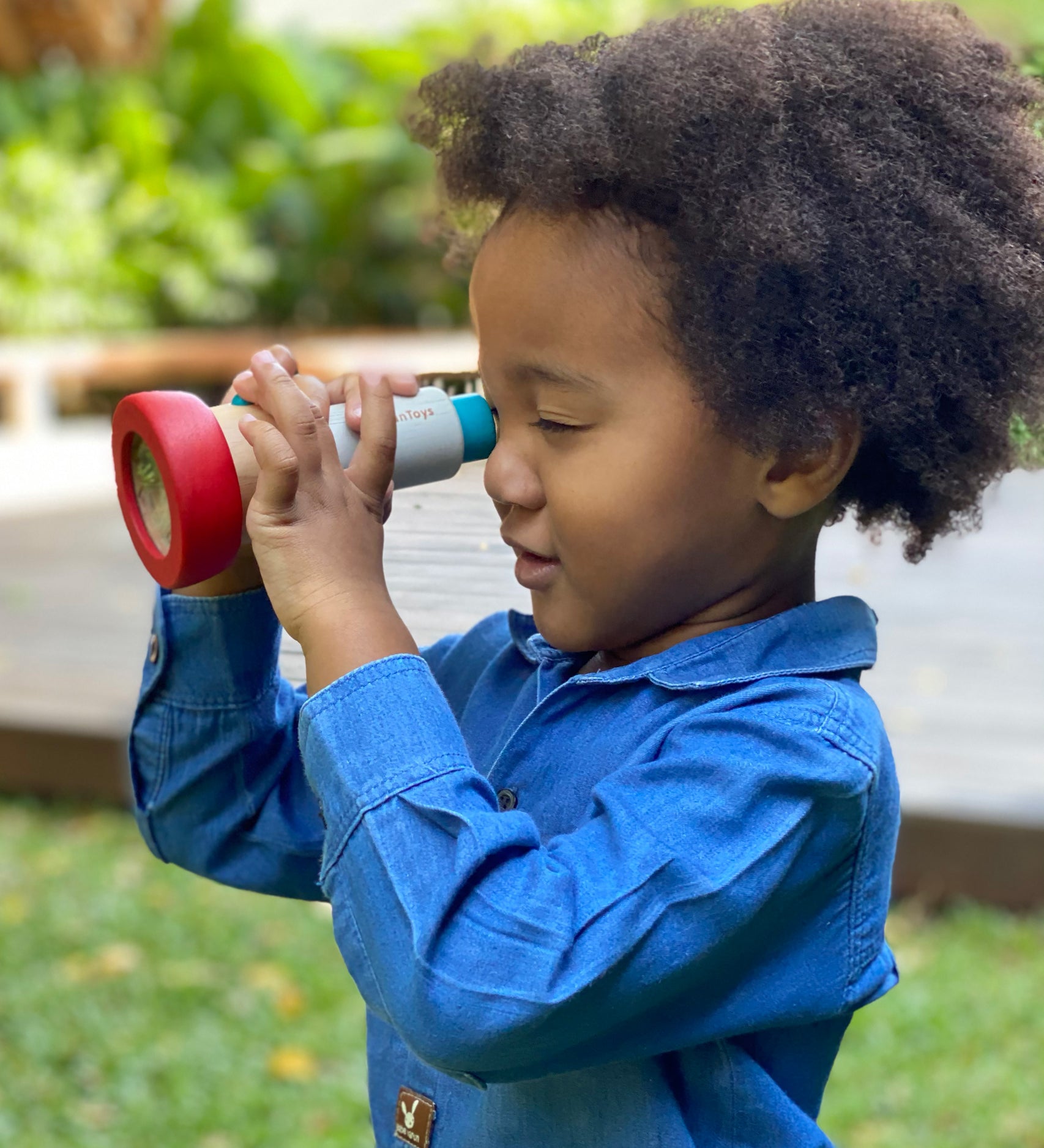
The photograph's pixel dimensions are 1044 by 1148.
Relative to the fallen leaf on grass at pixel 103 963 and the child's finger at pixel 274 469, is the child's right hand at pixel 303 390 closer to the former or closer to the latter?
the child's finger at pixel 274 469

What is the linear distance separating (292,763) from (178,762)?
122mm

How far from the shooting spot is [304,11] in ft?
50.5

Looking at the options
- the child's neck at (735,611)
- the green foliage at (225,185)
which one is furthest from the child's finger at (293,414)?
the green foliage at (225,185)

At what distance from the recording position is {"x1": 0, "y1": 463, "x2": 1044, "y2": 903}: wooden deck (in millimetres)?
1597

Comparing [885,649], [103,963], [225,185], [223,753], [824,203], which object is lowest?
[225,185]

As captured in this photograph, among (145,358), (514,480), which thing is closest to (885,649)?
(514,480)

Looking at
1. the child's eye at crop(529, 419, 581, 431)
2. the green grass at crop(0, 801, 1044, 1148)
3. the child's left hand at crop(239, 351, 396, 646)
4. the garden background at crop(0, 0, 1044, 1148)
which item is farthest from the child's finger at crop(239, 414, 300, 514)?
the green grass at crop(0, 801, 1044, 1148)

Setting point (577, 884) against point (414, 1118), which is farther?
point (414, 1118)

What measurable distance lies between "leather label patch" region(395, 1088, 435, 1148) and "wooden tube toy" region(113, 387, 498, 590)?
0.53 meters

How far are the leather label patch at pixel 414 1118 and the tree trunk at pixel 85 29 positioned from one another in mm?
10332

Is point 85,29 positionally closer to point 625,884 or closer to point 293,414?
point 293,414

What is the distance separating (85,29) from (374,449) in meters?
10.4

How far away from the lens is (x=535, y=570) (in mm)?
1312

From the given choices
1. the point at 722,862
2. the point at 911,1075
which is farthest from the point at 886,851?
the point at 911,1075
